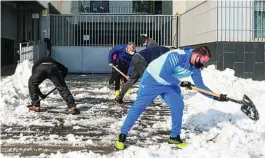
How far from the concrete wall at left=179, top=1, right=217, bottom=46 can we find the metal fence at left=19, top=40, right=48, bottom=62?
276 inches

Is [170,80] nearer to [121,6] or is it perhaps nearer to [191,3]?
[191,3]

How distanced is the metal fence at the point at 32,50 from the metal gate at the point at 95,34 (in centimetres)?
109

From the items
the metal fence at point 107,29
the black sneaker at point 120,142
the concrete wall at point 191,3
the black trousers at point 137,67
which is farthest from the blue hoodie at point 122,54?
the metal fence at point 107,29

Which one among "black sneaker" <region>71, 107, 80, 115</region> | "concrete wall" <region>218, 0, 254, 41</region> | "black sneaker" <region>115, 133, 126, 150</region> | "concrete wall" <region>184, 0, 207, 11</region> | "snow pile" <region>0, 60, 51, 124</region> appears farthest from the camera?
"concrete wall" <region>184, 0, 207, 11</region>

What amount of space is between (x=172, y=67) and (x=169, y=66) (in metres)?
0.04

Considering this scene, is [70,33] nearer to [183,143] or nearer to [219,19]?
[219,19]

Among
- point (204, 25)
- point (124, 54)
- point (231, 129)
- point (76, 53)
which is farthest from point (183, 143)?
point (76, 53)

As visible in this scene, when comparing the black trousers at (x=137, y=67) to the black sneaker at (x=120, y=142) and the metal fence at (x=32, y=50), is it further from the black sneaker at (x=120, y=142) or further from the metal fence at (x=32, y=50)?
the metal fence at (x=32, y=50)

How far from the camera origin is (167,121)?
786cm

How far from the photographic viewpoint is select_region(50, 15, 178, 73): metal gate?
858 inches

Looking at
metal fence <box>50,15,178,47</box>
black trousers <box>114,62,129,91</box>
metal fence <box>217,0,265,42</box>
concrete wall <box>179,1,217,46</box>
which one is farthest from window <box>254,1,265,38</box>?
metal fence <box>50,15,178,47</box>

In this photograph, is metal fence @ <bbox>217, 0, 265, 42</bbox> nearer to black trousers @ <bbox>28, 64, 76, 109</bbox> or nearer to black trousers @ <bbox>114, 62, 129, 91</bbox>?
black trousers @ <bbox>114, 62, 129, 91</bbox>

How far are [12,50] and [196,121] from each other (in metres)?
16.6

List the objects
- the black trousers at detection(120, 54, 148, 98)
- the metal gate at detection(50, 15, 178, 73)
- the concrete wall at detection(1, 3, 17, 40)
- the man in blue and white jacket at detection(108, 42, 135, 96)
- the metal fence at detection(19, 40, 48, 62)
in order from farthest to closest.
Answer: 1. the metal gate at detection(50, 15, 178, 73)
2. the concrete wall at detection(1, 3, 17, 40)
3. the metal fence at detection(19, 40, 48, 62)
4. the man in blue and white jacket at detection(108, 42, 135, 96)
5. the black trousers at detection(120, 54, 148, 98)
